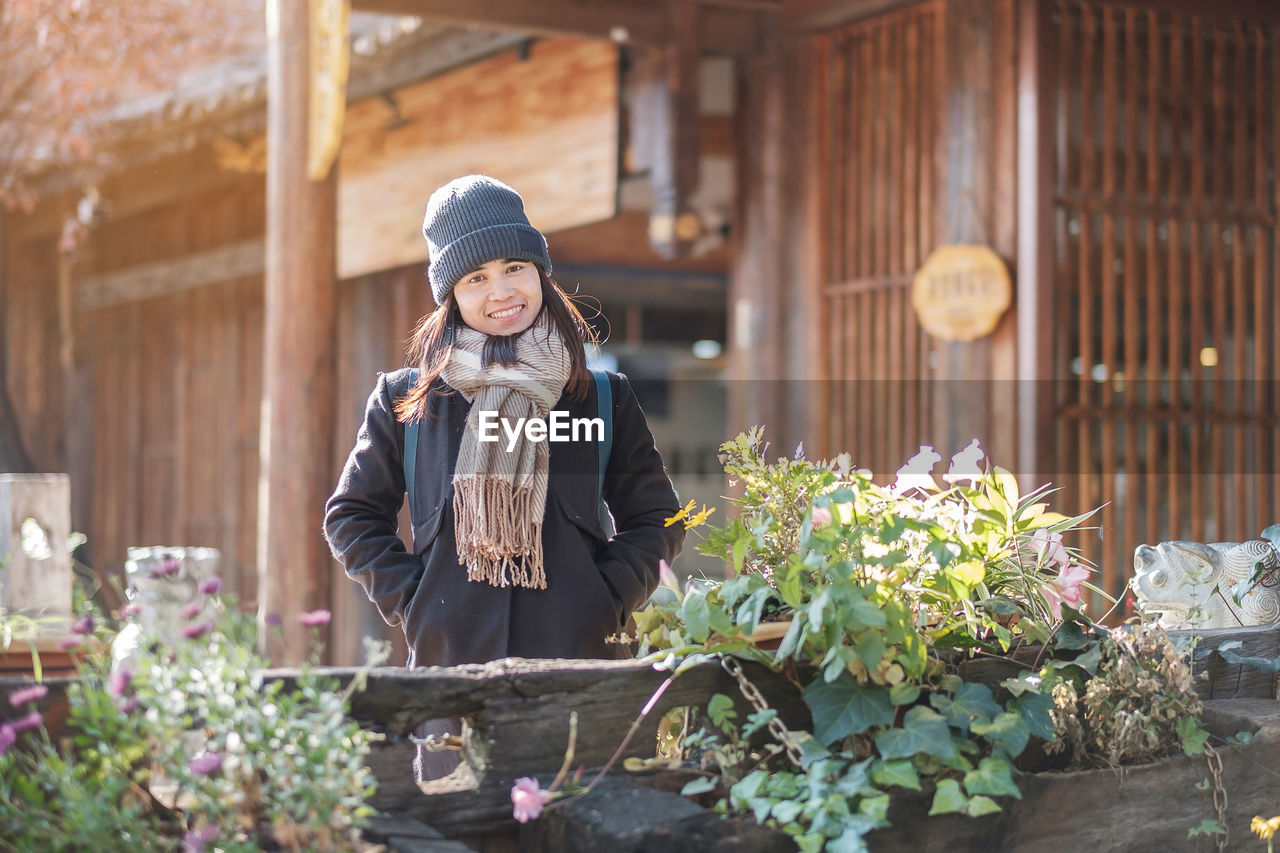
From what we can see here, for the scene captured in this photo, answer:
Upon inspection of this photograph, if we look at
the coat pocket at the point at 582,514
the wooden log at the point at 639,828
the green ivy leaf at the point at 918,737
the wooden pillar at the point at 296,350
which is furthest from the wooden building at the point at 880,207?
the green ivy leaf at the point at 918,737

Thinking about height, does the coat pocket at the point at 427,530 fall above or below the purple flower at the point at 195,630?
above

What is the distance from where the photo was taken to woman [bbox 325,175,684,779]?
2.25 m

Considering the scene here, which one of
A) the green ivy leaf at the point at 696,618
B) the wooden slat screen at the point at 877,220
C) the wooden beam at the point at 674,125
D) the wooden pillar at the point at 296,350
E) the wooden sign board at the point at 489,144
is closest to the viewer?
the green ivy leaf at the point at 696,618

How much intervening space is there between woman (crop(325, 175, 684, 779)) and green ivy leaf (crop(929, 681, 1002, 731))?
607mm

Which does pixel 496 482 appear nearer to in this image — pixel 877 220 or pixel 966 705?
pixel 966 705

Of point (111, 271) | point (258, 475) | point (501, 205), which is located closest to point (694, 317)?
point (258, 475)

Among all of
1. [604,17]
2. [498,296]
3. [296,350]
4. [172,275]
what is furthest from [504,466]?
[172,275]

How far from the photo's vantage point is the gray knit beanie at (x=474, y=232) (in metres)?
2.30

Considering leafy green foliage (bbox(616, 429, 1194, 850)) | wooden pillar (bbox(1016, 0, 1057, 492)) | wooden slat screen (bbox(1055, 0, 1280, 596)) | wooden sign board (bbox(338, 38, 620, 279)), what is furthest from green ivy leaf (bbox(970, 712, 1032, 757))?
wooden sign board (bbox(338, 38, 620, 279))

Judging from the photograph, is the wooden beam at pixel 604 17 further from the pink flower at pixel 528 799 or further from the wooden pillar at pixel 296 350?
the pink flower at pixel 528 799

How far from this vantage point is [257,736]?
153 centimetres

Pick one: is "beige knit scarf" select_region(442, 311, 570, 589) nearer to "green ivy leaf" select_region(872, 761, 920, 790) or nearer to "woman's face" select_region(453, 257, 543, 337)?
"woman's face" select_region(453, 257, 543, 337)

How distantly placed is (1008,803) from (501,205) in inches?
47.8

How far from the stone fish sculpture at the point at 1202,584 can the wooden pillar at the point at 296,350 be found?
2.79m
